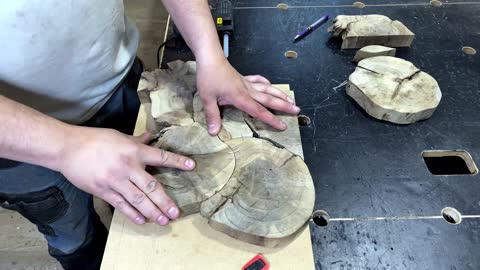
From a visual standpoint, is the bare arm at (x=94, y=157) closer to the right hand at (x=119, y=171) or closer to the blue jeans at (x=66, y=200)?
the right hand at (x=119, y=171)

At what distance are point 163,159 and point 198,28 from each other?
370mm

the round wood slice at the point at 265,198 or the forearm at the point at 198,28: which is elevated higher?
the forearm at the point at 198,28

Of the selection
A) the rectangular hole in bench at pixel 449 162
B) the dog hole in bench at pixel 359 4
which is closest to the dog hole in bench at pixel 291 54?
the dog hole in bench at pixel 359 4

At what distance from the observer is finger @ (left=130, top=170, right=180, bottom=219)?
2.22 feet

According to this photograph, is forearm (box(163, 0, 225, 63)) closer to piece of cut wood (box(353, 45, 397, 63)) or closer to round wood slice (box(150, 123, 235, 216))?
round wood slice (box(150, 123, 235, 216))

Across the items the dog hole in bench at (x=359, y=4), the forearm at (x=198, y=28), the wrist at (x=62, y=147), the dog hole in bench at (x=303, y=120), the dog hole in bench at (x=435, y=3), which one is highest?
the forearm at (x=198, y=28)

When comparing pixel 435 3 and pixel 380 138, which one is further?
pixel 435 3

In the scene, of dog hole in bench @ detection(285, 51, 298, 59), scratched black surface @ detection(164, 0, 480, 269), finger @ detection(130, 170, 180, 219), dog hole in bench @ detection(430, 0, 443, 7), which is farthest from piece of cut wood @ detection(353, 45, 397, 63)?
finger @ detection(130, 170, 180, 219)

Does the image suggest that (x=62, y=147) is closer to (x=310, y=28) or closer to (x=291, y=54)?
(x=291, y=54)

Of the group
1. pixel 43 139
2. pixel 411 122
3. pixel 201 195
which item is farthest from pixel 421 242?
pixel 43 139

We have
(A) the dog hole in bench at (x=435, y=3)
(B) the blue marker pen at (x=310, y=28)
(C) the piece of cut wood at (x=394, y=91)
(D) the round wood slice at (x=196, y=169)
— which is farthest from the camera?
(A) the dog hole in bench at (x=435, y=3)

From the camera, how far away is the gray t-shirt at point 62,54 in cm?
72

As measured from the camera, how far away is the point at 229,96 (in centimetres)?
87

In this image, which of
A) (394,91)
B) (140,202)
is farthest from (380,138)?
(140,202)
